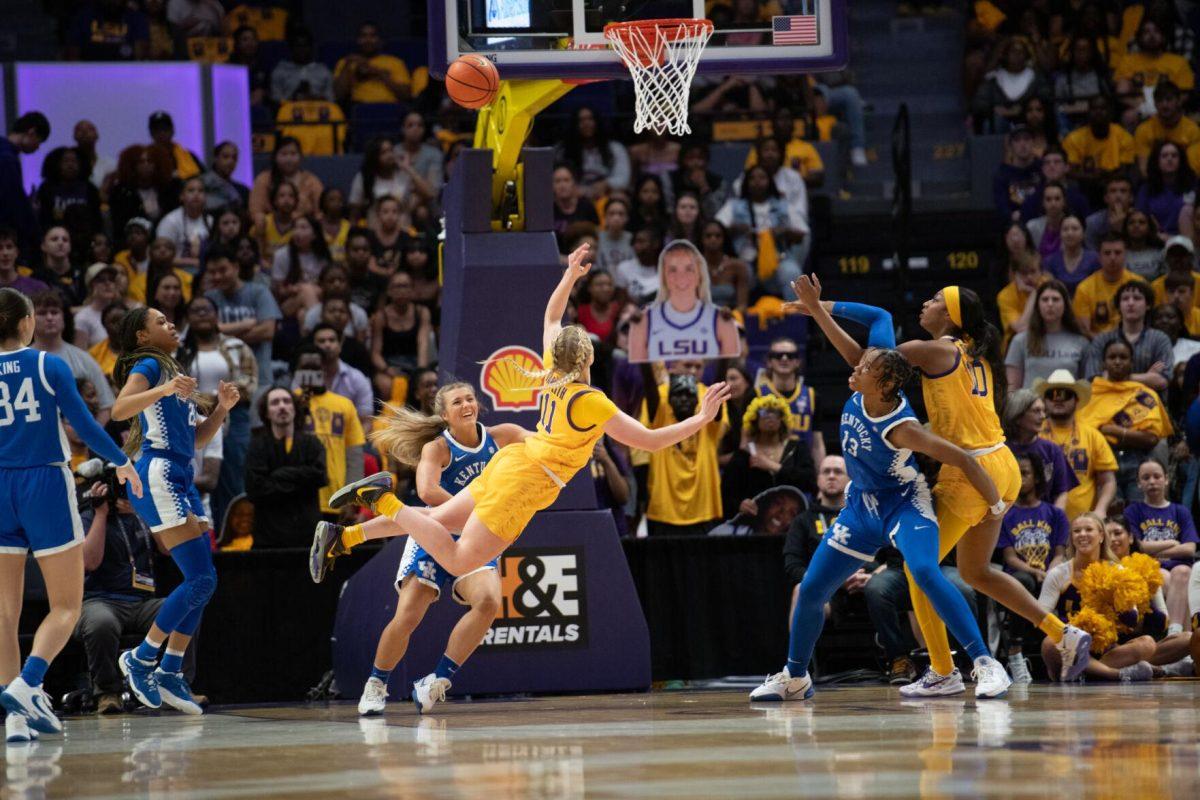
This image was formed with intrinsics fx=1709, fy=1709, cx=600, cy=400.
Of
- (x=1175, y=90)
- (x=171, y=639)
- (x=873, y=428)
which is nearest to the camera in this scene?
(x=873, y=428)

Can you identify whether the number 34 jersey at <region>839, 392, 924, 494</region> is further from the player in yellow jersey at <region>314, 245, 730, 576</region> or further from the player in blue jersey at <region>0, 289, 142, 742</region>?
the player in blue jersey at <region>0, 289, 142, 742</region>

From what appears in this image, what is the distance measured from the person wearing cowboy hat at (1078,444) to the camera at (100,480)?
659 cm

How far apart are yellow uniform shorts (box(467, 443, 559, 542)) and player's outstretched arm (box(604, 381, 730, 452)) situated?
0.45 metres

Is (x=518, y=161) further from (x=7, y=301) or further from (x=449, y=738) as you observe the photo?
(x=449, y=738)

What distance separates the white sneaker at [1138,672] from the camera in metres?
11.0

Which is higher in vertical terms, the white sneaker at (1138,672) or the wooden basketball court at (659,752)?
the wooden basketball court at (659,752)

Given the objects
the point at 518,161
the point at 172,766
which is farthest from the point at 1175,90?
the point at 172,766

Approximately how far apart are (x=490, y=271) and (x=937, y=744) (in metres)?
5.10

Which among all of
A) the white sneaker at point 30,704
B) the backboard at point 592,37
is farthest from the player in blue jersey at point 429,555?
the backboard at point 592,37

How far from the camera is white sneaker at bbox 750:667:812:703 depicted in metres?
9.26

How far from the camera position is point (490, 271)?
1081cm

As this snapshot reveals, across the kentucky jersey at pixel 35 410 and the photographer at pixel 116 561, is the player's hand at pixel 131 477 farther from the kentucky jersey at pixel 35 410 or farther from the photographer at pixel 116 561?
the photographer at pixel 116 561

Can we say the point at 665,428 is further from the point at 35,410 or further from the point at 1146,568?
the point at 1146,568

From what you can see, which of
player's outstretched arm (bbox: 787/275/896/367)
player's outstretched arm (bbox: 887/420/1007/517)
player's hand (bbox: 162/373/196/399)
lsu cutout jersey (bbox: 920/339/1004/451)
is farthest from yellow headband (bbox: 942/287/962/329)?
player's hand (bbox: 162/373/196/399)
